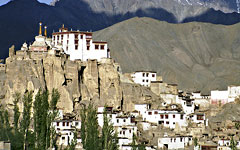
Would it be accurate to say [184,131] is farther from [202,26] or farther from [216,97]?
[202,26]

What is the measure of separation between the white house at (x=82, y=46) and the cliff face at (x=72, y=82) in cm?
207

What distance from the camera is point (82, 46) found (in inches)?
3206

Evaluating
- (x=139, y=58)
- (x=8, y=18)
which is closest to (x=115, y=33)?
(x=139, y=58)

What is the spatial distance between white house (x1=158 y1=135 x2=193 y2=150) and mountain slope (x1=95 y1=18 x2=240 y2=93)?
34.6 m

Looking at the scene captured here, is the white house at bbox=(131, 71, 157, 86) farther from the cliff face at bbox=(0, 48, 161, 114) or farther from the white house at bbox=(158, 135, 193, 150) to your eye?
the white house at bbox=(158, 135, 193, 150)

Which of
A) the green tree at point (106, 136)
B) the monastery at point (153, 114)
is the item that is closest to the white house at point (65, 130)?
the monastery at point (153, 114)

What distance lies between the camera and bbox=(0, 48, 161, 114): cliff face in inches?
2837

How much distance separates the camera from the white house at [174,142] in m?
69.1

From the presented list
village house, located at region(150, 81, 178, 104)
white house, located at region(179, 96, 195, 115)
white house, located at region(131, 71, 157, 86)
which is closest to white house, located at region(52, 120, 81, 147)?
village house, located at region(150, 81, 178, 104)

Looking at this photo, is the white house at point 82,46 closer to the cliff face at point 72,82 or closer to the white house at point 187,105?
the cliff face at point 72,82

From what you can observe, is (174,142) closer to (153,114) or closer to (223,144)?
(223,144)

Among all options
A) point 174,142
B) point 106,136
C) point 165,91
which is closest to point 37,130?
point 106,136

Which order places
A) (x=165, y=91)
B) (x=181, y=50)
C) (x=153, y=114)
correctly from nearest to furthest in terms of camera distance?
(x=153, y=114)
(x=165, y=91)
(x=181, y=50)

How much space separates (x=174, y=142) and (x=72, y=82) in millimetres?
14986
